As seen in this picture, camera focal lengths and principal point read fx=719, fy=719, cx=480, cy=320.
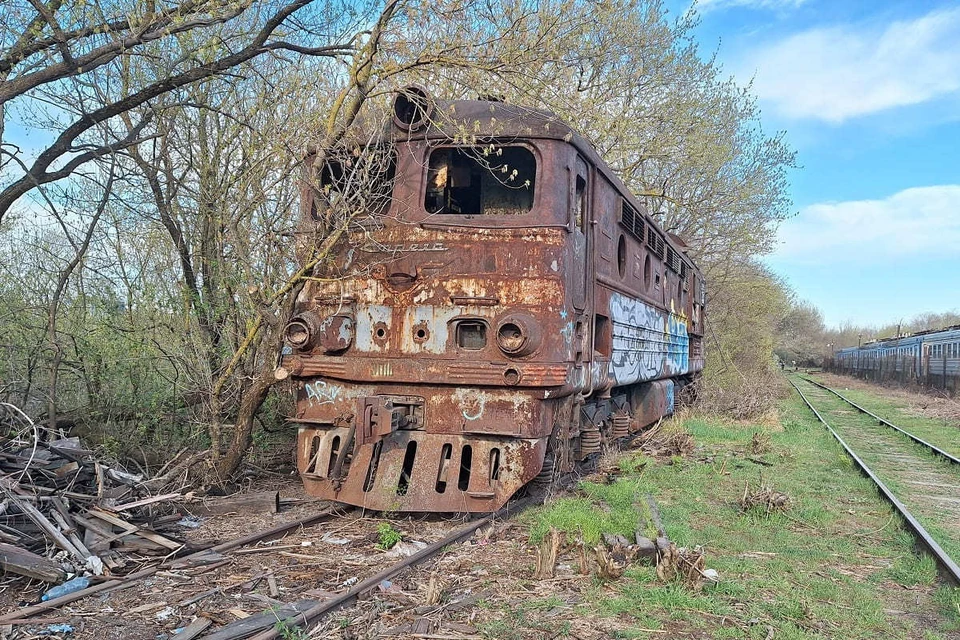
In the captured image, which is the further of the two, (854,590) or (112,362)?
(112,362)

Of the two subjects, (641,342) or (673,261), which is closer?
(641,342)

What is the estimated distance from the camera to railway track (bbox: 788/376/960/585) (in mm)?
6559

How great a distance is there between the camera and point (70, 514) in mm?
5078

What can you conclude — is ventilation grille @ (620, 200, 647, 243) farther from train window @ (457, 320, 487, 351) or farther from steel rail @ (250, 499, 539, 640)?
steel rail @ (250, 499, 539, 640)

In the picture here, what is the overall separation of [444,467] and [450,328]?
1.17 meters

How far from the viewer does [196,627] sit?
3844mm

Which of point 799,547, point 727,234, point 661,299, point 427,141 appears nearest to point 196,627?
point 427,141

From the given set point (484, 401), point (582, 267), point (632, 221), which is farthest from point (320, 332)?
point (632, 221)

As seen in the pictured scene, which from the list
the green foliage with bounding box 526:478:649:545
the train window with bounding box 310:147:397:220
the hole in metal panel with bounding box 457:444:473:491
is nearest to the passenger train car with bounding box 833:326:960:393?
the green foliage with bounding box 526:478:649:545

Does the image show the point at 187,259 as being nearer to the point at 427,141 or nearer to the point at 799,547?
the point at 427,141

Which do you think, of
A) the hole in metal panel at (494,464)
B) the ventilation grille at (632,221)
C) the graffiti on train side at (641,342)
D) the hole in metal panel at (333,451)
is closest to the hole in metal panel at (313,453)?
the hole in metal panel at (333,451)

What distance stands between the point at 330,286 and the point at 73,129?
2.73 m

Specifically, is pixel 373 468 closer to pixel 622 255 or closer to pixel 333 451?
pixel 333 451

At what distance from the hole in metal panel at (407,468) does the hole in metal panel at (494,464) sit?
2.11ft
